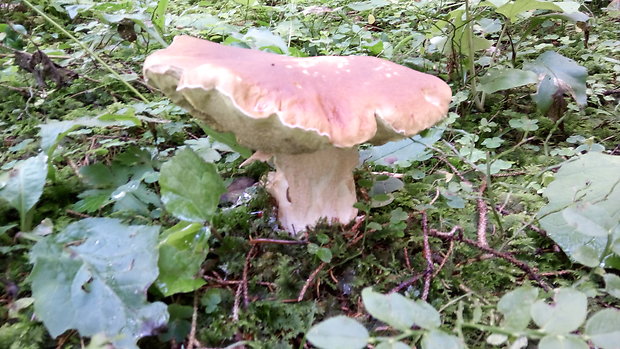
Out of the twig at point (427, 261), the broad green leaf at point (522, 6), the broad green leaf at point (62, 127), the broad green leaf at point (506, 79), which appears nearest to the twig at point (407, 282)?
the twig at point (427, 261)

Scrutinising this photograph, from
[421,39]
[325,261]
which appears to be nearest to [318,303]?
[325,261]

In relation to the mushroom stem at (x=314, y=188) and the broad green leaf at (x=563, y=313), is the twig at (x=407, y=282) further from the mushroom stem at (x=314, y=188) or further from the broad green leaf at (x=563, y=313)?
the broad green leaf at (x=563, y=313)

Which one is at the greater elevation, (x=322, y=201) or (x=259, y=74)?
(x=259, y=74)

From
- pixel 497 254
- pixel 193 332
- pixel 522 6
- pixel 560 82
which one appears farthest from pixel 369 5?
pixel 193 332

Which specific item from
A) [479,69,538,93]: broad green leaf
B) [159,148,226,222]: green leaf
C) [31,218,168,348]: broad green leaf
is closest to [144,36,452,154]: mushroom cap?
[159,148,226,222]: green leaf

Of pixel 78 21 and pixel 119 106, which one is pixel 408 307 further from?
pixel 78 21

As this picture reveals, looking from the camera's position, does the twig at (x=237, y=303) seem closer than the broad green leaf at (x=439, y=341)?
No
